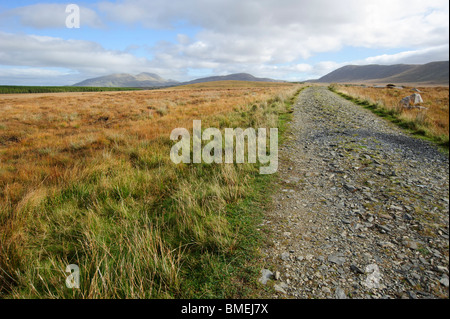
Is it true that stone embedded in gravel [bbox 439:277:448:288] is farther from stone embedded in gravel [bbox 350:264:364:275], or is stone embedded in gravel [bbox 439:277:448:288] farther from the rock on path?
stone embedded in gravel [bbox 350:264:364:275]

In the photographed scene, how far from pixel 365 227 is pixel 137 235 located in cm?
343

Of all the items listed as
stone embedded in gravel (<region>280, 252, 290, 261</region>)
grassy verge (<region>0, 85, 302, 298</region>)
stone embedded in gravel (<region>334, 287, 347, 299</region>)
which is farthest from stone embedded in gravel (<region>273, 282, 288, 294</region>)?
stone embedded in gravel (<region>334, 287, 347, 299</region>)

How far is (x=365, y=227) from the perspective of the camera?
2.97 metres

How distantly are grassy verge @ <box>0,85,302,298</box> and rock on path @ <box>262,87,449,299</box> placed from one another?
Answer: 0.50 metres

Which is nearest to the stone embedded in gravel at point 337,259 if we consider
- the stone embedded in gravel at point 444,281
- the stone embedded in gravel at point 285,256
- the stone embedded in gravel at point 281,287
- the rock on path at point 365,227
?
the rock on path at point 365,227

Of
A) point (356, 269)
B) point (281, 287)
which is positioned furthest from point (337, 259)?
point (281, 287)

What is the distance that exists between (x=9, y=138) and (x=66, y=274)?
48.4ft

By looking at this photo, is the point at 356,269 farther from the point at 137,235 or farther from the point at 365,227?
the point at 137,235

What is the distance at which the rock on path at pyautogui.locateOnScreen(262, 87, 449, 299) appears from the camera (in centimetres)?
210

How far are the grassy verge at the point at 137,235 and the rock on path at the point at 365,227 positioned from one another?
0.50 m

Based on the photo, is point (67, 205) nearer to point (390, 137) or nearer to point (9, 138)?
point (390, 137)

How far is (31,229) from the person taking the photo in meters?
3.44

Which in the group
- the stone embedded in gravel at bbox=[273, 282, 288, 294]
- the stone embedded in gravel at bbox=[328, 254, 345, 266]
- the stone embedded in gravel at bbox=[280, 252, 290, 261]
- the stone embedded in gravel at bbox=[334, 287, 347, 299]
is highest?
the stone embedded in gravel at bbox=[328, 254, 345, 266]
